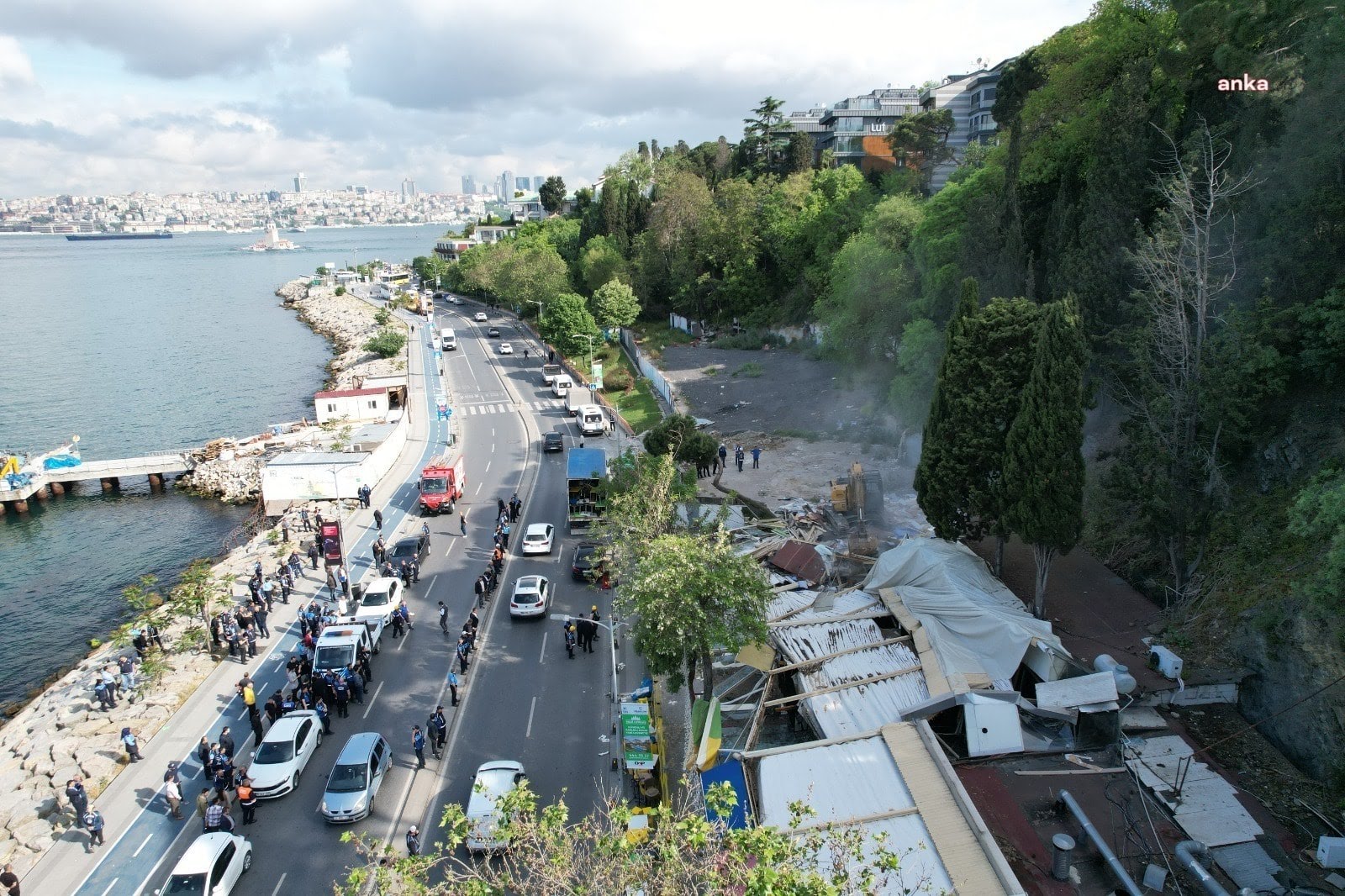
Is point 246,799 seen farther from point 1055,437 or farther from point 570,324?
point 570,324

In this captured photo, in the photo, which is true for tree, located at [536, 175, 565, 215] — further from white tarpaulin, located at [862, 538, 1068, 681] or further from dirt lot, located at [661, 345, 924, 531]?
white tarpaulin, located at [862, 538, 1068, 681]

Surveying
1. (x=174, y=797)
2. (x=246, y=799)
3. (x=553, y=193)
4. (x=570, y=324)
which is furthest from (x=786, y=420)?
(x=553, y=193)

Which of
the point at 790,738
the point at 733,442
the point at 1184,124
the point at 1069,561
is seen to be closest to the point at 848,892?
the point at 790,738

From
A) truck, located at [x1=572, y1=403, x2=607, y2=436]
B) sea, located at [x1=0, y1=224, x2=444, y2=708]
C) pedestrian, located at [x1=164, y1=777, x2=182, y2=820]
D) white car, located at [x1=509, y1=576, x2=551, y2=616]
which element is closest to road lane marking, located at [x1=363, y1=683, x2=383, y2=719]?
pedestrian, located at [x1=164, y1=777, x2=182, y2=820]

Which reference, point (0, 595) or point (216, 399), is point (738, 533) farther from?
point (216, 399)

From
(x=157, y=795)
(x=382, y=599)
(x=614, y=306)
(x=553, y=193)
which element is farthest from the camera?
(x=553, y=193)
